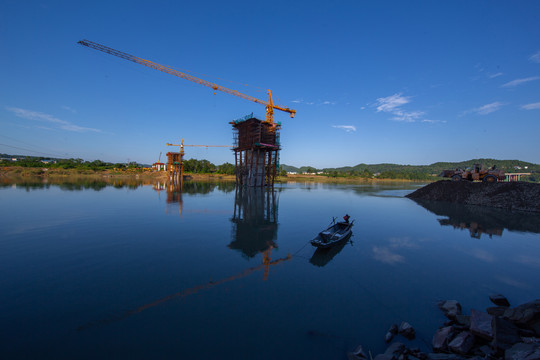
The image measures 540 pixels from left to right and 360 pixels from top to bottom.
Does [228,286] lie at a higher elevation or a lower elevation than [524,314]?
lower

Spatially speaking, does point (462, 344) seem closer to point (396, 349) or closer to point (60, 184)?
point (396, 349)

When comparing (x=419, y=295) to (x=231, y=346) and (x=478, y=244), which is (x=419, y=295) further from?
(x=478, y=244)

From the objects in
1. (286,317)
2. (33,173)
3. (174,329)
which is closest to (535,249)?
(286,317)

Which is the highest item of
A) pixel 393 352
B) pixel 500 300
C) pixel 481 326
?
pixel 481 326

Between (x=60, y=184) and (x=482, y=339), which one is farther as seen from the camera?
(x=60, y=184)

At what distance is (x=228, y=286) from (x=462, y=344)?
954cm

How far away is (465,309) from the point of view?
10.0 m

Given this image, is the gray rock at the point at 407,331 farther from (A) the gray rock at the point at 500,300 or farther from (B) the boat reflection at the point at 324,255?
(B) the boat reflection at the point at 324,255

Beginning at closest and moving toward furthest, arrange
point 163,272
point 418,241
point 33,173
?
point 163,272, point 418,241, point 33,173

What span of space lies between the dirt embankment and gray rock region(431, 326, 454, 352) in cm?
5172

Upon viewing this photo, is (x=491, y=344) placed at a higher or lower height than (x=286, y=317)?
higher

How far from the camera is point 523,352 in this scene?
555cm

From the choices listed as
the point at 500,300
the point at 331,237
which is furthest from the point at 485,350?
the point at 331,237

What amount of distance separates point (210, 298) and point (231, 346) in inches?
128
